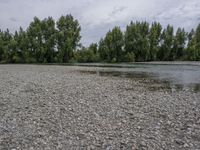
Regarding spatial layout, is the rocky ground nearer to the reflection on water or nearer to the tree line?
the reflection on water

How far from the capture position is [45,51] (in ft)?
257

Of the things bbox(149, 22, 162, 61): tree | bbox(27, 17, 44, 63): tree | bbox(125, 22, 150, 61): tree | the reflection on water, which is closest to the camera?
the reflection on water

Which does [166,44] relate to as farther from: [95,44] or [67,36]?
[67,36]

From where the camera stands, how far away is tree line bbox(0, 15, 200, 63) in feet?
257

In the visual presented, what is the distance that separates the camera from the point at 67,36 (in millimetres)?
78375

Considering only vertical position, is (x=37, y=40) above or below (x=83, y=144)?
above

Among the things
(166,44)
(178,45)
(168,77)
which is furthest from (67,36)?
(168,77)

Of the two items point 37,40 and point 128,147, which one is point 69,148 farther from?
point 37,40

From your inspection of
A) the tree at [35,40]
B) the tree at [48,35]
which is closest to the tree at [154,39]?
the tree at [48,35]

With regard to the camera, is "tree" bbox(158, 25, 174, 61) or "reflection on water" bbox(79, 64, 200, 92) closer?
"reflection on water" bbox(79, 64, 200, 92)

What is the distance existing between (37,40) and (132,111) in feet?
242

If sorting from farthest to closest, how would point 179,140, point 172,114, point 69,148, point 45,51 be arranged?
point 45,51, point 172,114, point 179,140, point 69,148

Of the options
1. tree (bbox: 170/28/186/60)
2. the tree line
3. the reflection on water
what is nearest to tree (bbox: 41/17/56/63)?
the tree line

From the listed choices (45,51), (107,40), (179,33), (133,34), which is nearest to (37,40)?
(45,51)
